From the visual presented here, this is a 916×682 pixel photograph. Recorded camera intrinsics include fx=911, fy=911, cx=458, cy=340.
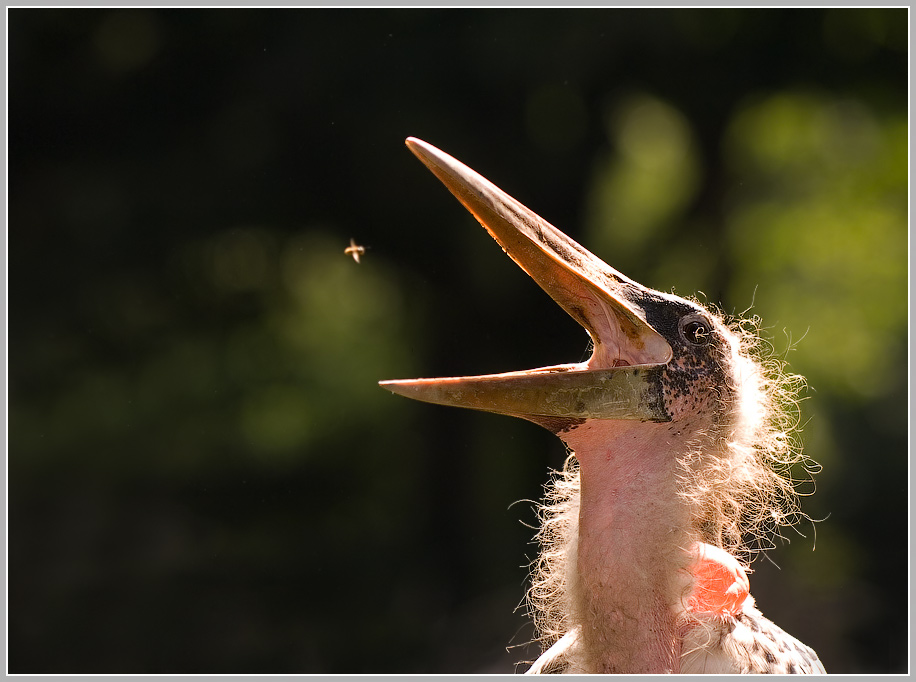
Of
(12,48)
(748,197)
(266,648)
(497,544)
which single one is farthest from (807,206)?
(12,48)

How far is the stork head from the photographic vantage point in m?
1.89

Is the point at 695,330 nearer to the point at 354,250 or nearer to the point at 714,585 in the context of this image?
the point at 714,585

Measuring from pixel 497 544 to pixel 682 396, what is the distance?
414 cm

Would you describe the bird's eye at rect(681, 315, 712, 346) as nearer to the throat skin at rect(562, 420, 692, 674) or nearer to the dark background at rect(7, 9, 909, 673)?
the throat skin at rect(562, 420, 692, 674)

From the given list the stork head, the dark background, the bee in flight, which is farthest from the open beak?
the dark background

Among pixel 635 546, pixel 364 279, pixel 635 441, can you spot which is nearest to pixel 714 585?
pixel 635 546

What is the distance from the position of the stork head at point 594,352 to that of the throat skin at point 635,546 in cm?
8

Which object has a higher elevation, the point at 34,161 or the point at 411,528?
the point at 34,161

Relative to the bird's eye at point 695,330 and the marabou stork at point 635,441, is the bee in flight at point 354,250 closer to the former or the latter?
the marabou stork at point 635,441

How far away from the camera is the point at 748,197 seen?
19.4 feet

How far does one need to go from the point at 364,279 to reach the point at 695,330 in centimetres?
475

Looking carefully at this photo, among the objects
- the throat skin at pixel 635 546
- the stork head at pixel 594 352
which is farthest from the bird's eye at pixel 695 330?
the throat skin at pixel 635 546

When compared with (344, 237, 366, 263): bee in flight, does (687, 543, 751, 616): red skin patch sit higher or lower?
lower

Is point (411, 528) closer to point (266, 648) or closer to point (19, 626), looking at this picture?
point (266, 648)
